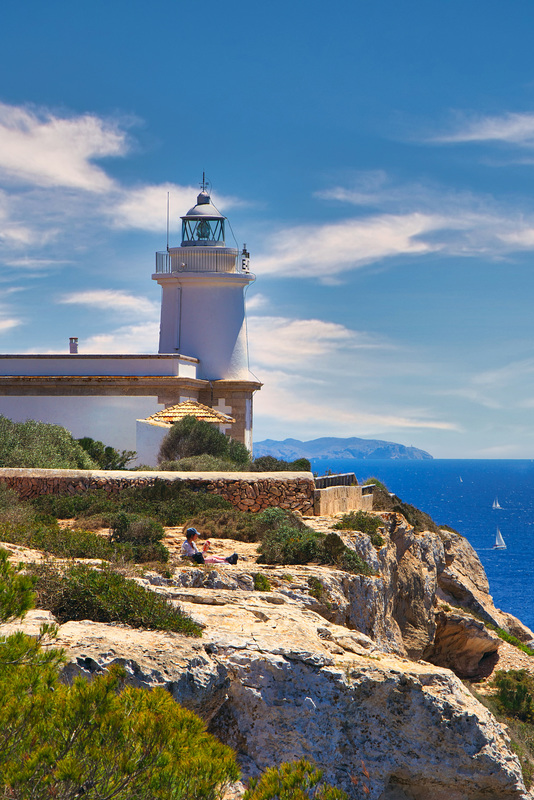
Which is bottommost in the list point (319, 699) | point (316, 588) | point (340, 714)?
point (340, 714)

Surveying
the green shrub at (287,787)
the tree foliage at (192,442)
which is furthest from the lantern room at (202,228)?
the green shrub at (287,787)

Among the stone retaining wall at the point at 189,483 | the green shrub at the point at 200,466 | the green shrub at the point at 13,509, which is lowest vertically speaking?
the green shrub at the point at 13,509

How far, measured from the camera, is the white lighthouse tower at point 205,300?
98.3 feet

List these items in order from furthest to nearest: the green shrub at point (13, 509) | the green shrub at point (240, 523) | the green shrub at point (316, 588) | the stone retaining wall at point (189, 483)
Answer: the stone retaining wall at point (189, 483), the green shrub at point (240, 523), the green shrub at point (13, 509), the green shrub at point (316, 588)

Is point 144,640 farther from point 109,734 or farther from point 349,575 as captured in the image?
point 349,575

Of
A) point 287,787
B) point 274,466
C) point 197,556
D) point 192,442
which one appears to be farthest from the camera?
point 192,442

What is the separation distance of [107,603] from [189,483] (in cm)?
844

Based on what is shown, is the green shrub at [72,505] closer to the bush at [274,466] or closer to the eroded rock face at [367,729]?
the bush at [274,466]

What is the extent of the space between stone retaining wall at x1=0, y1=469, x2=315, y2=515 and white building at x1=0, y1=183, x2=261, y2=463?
10.1 meters

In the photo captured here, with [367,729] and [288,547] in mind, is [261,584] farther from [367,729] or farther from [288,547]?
[367,729]

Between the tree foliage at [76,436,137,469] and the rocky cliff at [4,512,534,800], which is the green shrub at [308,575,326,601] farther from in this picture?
the tree foliage at [76,436,137,469]

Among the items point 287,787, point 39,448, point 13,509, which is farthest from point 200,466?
point 287,787

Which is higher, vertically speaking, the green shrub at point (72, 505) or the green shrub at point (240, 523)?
the green shrub at point (72, 505)

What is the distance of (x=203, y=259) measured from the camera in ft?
98.7
